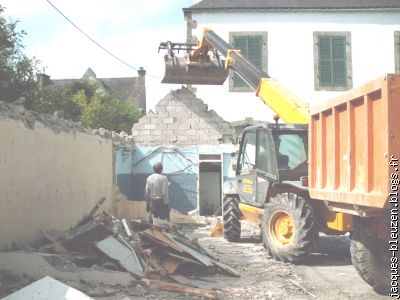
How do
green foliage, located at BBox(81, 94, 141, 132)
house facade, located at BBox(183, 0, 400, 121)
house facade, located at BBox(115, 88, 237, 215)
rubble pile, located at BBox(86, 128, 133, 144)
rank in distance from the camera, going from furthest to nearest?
1. green foliage, located at BBox(81, 94, 141, 132)
2. house facade, located at BBox(183, 0, 400, 121)
3. house facade, located at BBox(115, 88, 237, 215)
4. rubble pile, located at BBox(86, 128, 133, 144)

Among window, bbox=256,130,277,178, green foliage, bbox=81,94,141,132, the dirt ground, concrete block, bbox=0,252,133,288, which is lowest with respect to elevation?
the dirt ground

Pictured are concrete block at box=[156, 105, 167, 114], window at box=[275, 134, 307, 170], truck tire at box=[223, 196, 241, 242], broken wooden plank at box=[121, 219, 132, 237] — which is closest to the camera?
broken wooden plank at box=[121, 219, 132, 237]

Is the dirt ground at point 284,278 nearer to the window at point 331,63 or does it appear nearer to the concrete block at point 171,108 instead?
the concrete block at point 171,108

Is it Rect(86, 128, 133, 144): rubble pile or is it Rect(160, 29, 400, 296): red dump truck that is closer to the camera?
Rect(160, 29, 400, 296): red dump truck

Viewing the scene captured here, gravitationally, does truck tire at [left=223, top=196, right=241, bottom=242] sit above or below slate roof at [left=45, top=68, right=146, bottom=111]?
below

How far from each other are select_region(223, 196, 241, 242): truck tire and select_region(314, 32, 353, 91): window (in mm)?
8883

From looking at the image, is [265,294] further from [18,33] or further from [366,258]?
[18,33]

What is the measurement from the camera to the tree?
12539mm

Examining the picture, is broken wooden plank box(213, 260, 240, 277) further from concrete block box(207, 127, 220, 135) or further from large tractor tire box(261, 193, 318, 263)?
concrete block box(207, 127, 220, 135)

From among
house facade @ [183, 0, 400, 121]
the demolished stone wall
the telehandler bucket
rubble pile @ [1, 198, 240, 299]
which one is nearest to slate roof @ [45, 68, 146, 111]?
house facade @ [183, 0, 400, 121]

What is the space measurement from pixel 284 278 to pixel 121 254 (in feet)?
7.82

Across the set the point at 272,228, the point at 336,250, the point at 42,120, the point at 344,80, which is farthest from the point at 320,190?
the point at 344,80

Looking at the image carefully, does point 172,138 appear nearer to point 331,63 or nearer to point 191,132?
point 191,132

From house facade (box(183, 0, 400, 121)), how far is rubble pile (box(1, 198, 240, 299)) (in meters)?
10.5
